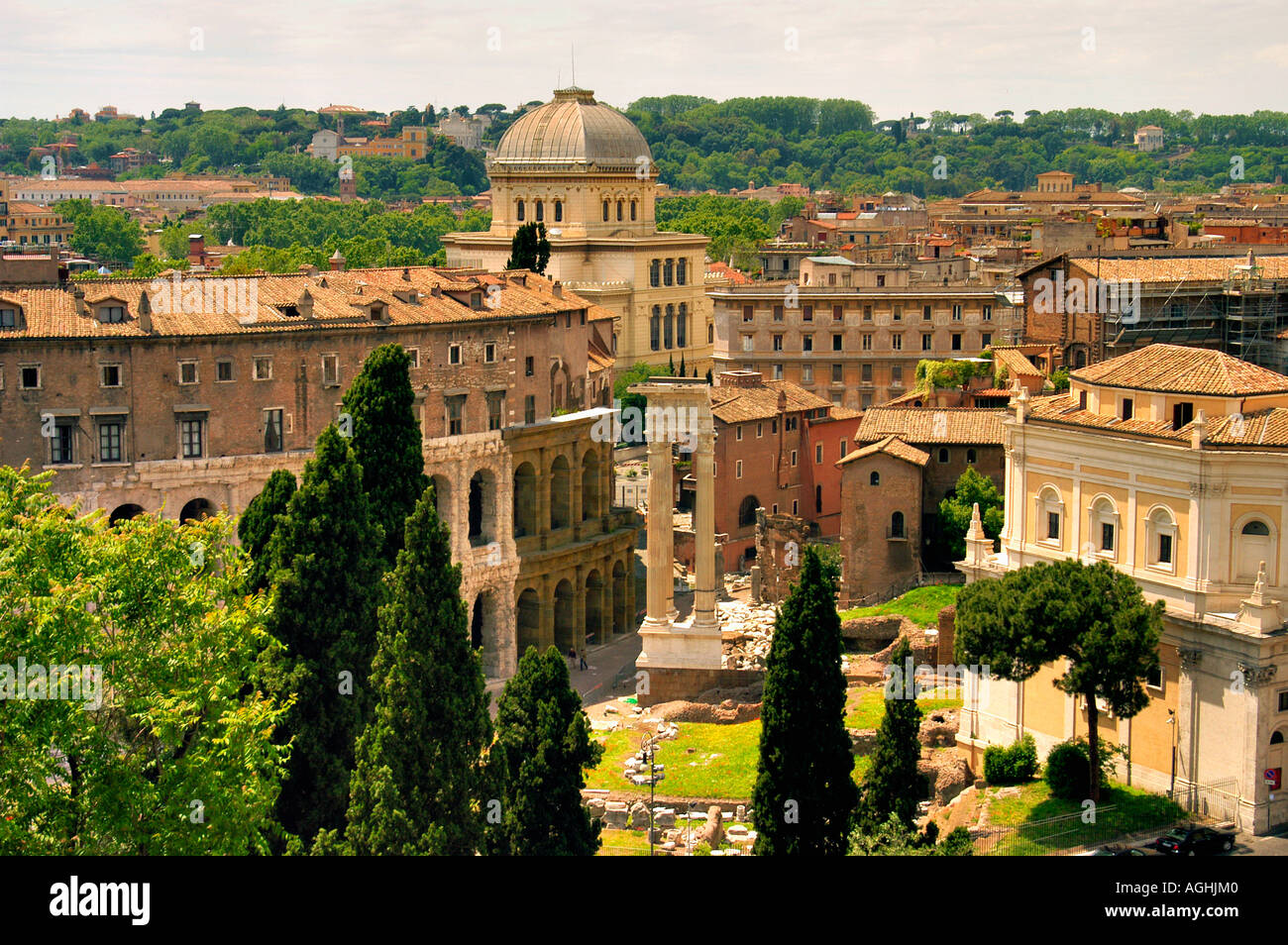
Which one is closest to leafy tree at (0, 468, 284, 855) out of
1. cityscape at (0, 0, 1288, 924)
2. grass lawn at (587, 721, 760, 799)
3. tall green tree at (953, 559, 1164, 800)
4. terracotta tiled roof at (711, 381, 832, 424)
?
cityscape at (0, 0, 1288, 924)

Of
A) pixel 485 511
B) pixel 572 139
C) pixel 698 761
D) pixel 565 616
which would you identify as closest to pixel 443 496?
pixel 485 511

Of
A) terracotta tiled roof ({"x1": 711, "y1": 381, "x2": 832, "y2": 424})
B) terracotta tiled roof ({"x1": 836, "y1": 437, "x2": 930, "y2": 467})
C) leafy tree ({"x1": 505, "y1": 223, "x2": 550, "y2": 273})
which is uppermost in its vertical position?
leafy tree ({"x1": 505, "y1": 223, "x2": 550, "y2": 273})

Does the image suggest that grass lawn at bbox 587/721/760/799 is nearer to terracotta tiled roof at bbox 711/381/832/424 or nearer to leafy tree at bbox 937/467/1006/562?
leafy tree at bbox 937/467/1006/562

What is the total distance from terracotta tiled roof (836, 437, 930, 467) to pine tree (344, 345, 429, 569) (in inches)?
733

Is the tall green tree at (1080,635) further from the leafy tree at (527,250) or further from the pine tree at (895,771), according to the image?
the leafy tree at (527,250)

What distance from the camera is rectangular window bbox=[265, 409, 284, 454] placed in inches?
2201

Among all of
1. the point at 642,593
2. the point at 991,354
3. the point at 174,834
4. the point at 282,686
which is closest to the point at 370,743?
the point at 282,686

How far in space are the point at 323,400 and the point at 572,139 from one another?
57363 mm

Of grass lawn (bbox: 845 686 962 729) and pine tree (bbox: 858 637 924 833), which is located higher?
pine tree (bbox: 858 637 924 833)

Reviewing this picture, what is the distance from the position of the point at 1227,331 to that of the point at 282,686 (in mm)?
38665

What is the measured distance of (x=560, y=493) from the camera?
65.8 meters

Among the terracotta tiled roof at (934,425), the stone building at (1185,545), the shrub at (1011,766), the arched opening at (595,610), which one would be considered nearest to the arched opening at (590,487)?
the arched opening at (595,610)

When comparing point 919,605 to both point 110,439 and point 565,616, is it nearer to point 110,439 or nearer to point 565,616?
point 565,616

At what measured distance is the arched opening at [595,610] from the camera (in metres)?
67.1
